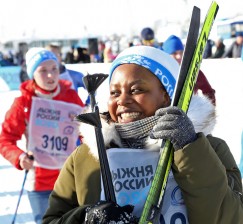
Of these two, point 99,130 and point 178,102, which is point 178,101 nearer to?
point 178,102

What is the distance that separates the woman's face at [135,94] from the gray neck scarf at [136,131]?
0.03 meters

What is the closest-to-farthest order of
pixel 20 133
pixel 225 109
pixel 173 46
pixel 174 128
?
pixel 174 128, pixel 20 133, pixel 173 46, pixel 225 109

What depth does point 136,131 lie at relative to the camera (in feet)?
5.51

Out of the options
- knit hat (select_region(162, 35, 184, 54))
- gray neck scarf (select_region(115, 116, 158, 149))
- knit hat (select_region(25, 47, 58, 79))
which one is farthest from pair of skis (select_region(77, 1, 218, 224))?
knit hat (select_region(162, 35, 184, 54))

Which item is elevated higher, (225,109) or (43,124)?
(43,124)

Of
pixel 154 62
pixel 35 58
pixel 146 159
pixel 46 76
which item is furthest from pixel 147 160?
pixel 35 58

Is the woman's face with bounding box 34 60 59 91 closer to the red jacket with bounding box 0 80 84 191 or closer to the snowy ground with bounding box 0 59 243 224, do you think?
the red jacket with bounding box 0 80 84 191

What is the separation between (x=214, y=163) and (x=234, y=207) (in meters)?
0.16

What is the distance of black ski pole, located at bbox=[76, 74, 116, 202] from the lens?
5.31 ft

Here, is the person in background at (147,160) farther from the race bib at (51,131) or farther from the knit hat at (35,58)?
the knit hat at (35,58)

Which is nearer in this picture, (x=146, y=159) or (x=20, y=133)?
(x=146, y=159)

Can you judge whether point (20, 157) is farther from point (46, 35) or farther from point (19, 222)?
point (46, 35)

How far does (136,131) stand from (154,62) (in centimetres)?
25

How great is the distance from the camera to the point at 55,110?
4230 mm
